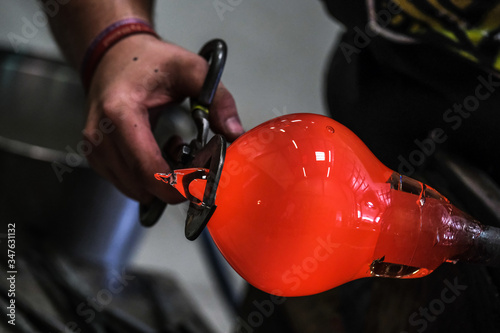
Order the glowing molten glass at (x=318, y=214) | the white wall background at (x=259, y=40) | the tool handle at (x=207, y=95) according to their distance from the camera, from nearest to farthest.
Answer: the glowing molten glass at (x=318, y=214) → the tool handle at (x=207, y=95) → the white wall background at (x=259, y=40)

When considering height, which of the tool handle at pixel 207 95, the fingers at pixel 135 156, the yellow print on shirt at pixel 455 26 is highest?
the yellow print on shirt at pixel 455 26

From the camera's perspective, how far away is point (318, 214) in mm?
239

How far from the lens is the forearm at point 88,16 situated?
0.44m

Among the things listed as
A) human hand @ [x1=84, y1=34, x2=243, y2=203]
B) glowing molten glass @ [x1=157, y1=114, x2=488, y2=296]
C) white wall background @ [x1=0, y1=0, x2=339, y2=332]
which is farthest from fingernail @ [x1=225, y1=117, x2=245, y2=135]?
white wall background @ [x1=0, y1=0, x2=339, y2=332]

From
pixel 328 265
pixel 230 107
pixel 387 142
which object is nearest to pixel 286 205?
pixel 328 265

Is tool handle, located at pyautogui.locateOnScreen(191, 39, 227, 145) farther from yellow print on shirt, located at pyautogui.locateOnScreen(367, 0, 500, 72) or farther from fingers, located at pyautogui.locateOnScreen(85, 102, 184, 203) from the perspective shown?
yellow print on shirt, located at pyautogui.locateOnScreen(367, 0, 500, 72)

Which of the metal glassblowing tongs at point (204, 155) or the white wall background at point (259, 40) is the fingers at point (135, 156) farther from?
the white wall background at point (259, 40)

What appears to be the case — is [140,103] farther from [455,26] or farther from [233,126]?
[455,26]

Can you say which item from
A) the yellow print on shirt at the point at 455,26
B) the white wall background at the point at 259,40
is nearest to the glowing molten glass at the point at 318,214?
the yellow print on shirt at the point at 455,26

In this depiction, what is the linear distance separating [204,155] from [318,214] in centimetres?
7

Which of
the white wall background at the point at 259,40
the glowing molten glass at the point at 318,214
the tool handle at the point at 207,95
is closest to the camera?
the glowing molten glass at the point at 318,214

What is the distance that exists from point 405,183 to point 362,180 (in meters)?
0.03

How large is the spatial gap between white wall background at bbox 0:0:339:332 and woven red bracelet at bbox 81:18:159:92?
3.15 ft

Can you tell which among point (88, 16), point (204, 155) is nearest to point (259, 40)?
point (88, 16)
